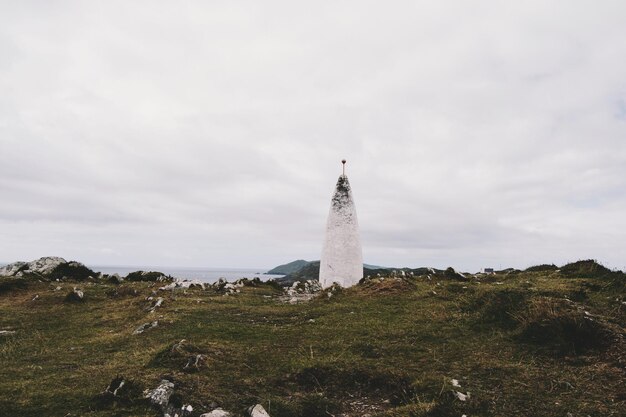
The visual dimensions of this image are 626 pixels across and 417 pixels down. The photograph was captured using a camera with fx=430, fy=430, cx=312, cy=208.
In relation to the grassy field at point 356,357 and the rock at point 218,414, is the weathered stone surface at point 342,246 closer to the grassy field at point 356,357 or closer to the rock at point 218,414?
the grassy field at point 356,357

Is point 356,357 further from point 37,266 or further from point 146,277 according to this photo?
point 37,266

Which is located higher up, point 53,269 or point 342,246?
point 342,246

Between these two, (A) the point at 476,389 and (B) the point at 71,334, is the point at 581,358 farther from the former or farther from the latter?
(B) the point at 71,334

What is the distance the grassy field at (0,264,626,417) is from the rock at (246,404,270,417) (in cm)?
30

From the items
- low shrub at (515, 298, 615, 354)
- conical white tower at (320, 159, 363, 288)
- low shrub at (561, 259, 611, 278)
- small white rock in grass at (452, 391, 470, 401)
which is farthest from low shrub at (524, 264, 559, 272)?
small white rock in grass at (452, 391, 470, 401)

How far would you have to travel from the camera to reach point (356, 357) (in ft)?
31.7

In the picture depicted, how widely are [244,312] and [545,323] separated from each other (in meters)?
10.8

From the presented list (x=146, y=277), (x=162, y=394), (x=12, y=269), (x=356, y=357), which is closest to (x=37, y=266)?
(x=12, y=269)

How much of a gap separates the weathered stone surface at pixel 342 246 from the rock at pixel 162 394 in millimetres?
20431

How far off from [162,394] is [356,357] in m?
4.24

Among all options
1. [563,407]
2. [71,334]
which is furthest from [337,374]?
[71,334]

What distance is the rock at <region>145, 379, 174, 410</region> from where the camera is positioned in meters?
7.17

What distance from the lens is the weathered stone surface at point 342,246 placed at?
28016mm

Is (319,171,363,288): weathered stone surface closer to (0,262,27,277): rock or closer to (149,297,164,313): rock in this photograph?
(149,297,164,313): rock
